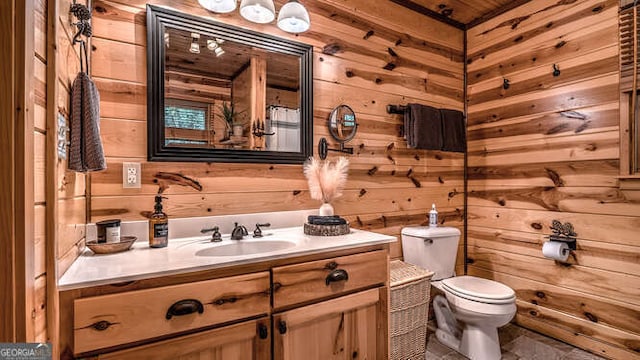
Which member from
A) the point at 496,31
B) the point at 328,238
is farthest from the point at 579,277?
the point at 496,31

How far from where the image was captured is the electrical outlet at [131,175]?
1.47 meters

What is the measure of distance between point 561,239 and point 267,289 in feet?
6.76

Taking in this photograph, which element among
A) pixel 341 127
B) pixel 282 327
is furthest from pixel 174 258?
pixel 341 127

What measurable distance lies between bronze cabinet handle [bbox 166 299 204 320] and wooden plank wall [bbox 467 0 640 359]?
7.77 feet

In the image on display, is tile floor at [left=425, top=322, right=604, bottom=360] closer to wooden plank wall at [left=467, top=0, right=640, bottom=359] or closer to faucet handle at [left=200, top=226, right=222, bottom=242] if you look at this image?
wooden plank wall at [left=467, top=0, right=640, bottom=359]

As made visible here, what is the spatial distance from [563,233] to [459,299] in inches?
37.0

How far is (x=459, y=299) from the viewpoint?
1.88 metres

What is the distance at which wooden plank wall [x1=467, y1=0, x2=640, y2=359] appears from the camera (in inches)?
75.5

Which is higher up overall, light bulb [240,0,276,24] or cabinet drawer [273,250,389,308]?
light bulb [240,0,276,24]

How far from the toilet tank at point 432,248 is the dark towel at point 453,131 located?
707mm

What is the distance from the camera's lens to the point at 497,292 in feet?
A: 6.12

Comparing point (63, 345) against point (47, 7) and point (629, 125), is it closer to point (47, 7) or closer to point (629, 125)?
point (47, 7)

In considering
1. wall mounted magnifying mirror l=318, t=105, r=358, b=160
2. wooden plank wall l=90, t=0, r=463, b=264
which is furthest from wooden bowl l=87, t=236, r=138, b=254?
wall mounted magnifying mirror l=318, t=105, r=358, b=160

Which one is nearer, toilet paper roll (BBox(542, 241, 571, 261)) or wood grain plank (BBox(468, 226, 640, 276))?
wood grain plank (BBox(468, 226, 640, 276))
